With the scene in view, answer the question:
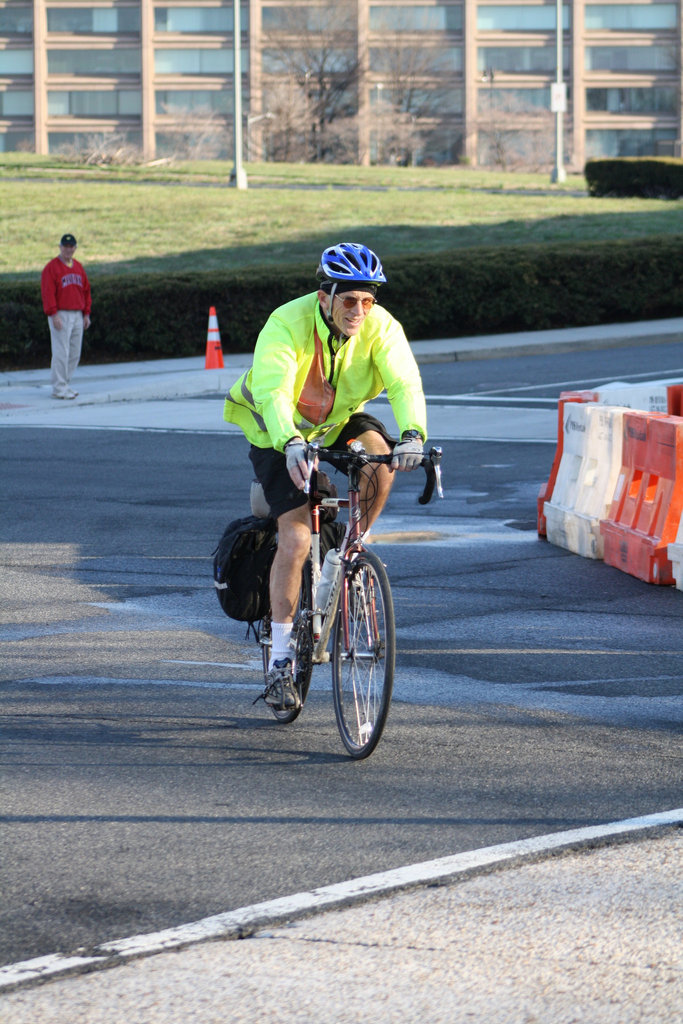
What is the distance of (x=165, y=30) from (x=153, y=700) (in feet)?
307

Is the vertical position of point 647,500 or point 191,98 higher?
point 191,98

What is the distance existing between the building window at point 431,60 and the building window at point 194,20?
369 inches

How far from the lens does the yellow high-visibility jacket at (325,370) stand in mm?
5758

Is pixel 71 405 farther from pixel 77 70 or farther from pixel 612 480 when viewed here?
pixel 77 70

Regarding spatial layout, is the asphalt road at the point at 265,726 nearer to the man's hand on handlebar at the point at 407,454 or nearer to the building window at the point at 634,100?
the man's hand on handlebar at the point at 407,454

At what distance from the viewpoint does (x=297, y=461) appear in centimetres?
552

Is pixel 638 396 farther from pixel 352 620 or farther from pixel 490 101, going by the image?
pixel 490 101

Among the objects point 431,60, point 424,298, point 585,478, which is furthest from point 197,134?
point 585,478

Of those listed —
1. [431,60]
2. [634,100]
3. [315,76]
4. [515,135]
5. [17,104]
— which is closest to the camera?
[315,76]

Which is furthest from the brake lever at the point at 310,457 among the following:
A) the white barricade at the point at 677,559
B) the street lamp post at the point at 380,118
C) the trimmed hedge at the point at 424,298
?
the street lamp post at the point at 380,118

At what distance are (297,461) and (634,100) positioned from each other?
310ft

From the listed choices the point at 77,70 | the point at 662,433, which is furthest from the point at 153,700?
the point at 77,70

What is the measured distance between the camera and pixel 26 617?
27.3 feet

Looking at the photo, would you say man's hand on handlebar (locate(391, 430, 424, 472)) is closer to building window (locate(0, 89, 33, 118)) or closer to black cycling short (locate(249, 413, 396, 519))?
black cycling short (locate(249, 413, 396, 519))
